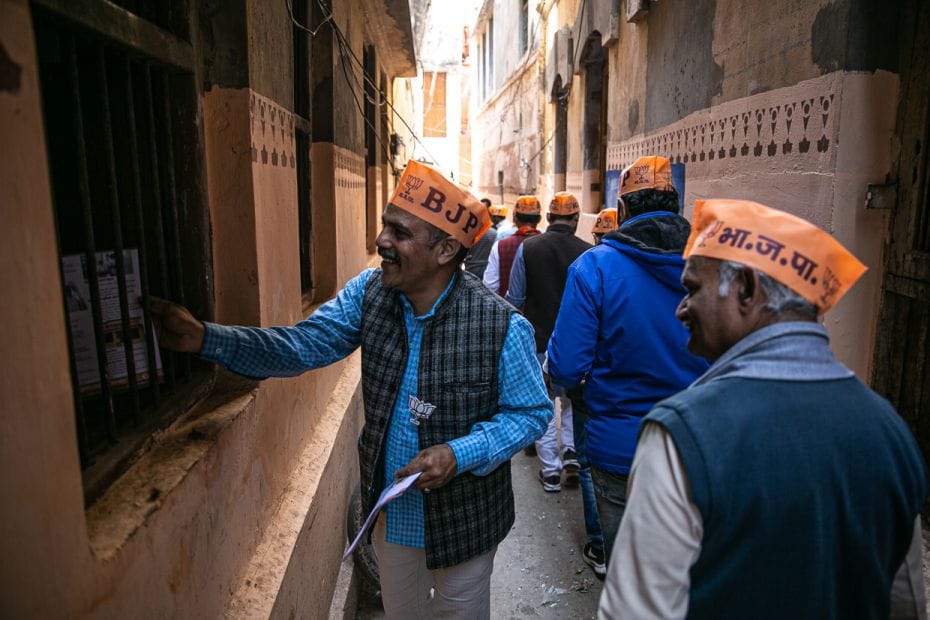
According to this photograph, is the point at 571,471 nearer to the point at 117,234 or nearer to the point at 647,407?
the point at 647,407

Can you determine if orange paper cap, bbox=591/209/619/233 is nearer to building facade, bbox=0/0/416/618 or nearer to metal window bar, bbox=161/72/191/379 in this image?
building facade, bbox=0/0/416/618

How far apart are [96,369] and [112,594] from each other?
594 millimetres

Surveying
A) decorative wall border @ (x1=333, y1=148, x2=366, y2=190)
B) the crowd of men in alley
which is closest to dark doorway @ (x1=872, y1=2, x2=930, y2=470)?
the crowd of men in alley

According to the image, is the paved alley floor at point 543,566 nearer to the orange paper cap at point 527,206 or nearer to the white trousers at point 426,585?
the white trousers at point 426,585

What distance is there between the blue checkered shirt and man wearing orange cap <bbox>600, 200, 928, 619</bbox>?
30.3 inches

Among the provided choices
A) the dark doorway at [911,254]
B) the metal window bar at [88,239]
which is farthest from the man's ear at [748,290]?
the dark doorway at [911,254]

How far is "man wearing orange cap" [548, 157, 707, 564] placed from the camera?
2.50 metres

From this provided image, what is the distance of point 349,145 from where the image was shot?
540 centimetres

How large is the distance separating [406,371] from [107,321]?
859 millimetres

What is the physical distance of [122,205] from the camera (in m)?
1.98

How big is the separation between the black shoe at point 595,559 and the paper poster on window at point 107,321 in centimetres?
293

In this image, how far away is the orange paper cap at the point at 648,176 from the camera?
112 inches

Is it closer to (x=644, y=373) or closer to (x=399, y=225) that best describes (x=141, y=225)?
(x=399, y=225)

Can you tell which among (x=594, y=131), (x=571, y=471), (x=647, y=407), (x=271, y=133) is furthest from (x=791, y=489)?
(x=594, y=131)
